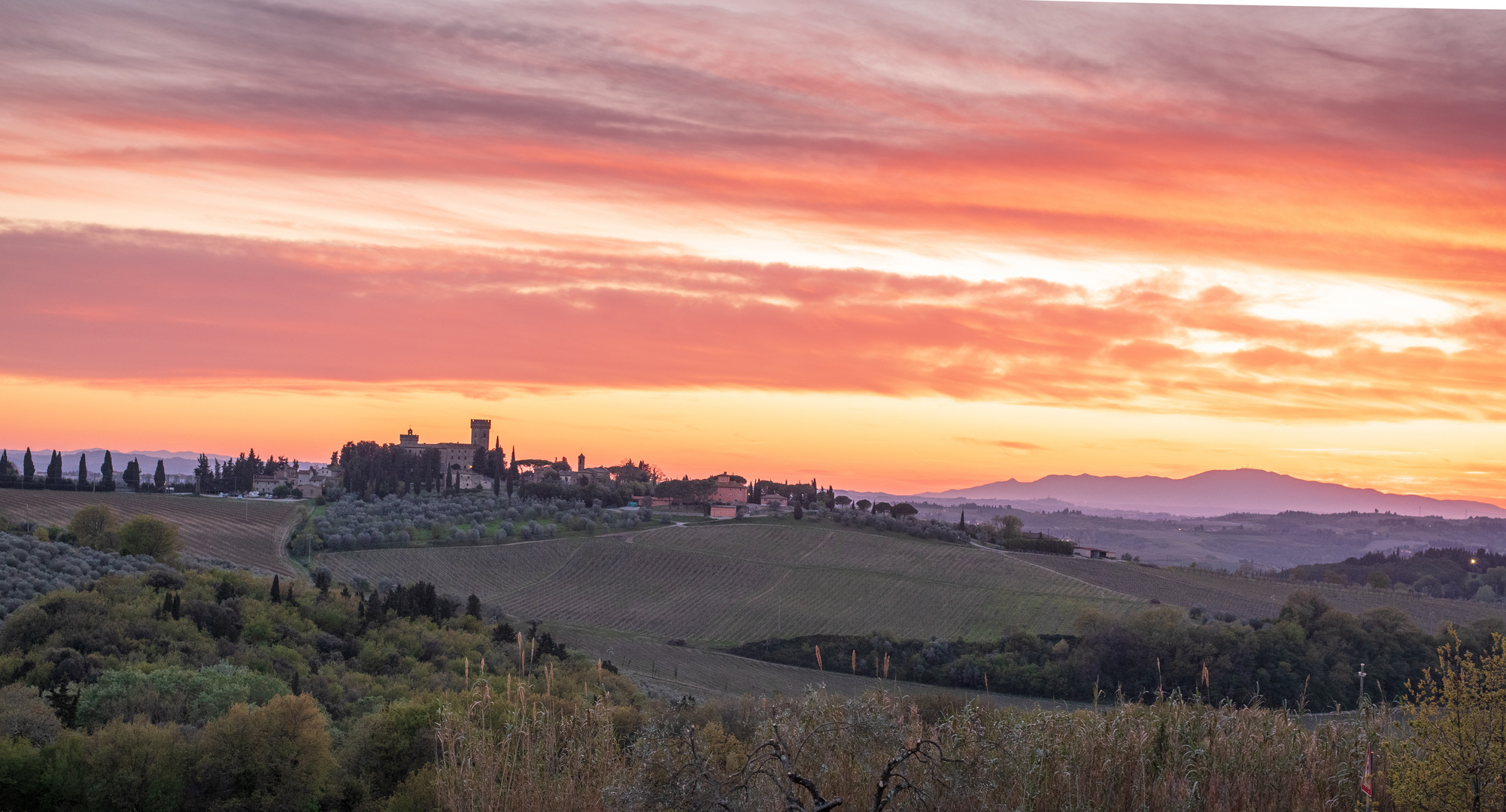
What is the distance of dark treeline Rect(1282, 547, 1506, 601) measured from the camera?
4784 cm

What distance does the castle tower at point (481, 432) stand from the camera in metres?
88.2

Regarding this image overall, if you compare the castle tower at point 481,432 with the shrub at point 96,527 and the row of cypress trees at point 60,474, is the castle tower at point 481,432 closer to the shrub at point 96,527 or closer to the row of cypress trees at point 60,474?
the row of cypress trees at point 60,474

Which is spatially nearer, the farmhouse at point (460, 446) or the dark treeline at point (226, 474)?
the dark treeline at point (226, 474)

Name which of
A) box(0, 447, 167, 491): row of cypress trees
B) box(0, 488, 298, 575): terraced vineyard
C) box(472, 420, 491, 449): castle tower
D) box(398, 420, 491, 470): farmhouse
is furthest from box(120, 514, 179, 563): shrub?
box(472, 420, 491, 449): castle tower

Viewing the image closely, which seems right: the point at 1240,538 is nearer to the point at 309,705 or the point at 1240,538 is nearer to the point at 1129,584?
the point at 1129,584

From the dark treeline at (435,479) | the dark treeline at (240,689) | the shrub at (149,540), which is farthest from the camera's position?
the dark treeline at (435,479)

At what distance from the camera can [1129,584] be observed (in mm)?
41938

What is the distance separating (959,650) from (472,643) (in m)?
17.5

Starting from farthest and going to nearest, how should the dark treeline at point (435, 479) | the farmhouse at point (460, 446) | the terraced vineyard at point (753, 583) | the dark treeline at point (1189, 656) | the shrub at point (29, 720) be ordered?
the farmhouse at point (460, 446) < the dark treeline at point (435, 479) < the terraced vineyard at point (753, 583) < the dark treeline at point (1189, 656) < the shrub at point (29, 720)

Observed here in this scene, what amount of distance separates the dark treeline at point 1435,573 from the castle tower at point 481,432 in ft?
193

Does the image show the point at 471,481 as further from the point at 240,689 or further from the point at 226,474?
the point at 240,689

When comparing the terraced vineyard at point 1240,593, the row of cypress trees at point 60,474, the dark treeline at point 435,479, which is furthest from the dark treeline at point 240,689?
the dark treeline at point 435,479

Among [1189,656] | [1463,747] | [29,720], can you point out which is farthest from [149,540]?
[1463,747]

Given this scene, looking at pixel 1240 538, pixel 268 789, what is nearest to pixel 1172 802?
pixel 268 789
